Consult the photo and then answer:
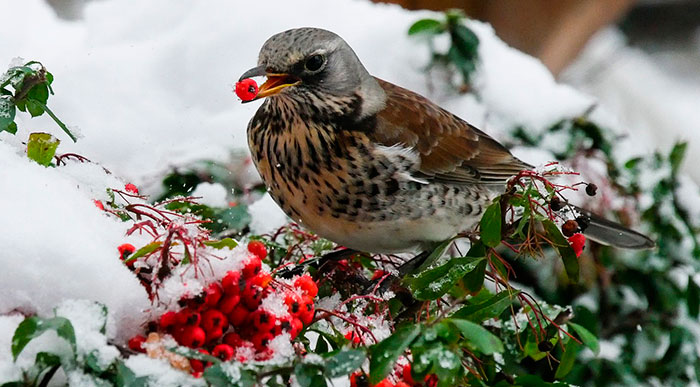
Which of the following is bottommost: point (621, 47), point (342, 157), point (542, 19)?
→ point (342, 157)

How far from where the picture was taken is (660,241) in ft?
8.28

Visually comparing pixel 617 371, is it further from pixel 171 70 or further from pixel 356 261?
pixel 171 70

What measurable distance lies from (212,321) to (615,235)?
1487mm

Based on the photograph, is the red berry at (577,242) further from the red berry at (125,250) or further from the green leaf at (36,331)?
the green leaf at (36,331)

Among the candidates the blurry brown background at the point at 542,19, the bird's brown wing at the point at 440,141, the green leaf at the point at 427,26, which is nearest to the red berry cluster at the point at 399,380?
the bird's brown wing at the point at 440,141

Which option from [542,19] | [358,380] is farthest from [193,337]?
[542,19]

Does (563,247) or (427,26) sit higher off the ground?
(427,26)

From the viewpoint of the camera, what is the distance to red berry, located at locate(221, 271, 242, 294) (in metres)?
0.98

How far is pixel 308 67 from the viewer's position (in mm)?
1796

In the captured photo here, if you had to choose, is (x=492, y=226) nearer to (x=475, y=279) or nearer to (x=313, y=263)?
(x=475, y=279)

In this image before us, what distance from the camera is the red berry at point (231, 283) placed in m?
0.98

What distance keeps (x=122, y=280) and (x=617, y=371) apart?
163cm

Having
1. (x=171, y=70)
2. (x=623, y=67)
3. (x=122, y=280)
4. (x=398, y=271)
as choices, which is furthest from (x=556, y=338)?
(x=623, y=67)

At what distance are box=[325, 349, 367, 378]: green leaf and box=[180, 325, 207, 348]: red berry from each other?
0.14m
